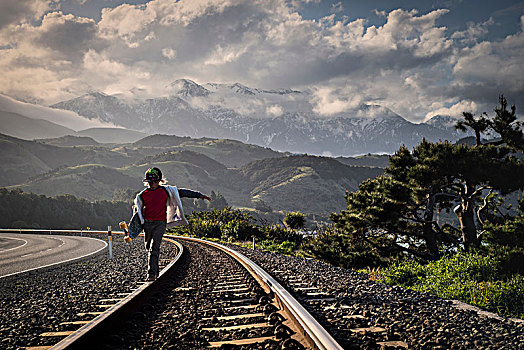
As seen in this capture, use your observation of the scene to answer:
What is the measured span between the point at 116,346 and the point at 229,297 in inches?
81.8

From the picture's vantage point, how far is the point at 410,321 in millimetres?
3885

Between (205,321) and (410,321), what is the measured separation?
7.02ft

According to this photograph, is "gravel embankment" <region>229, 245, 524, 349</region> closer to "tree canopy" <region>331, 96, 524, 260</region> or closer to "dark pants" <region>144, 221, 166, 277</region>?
"dark pants" <region>144, 221, 166, 277</region>

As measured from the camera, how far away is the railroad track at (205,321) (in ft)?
10.7

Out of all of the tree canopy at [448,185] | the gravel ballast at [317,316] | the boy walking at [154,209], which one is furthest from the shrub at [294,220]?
the boy walking at [154,209]

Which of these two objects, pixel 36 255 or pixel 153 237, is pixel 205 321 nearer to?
pixel 153 237

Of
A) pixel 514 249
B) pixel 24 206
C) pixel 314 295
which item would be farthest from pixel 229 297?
pixel 24 206

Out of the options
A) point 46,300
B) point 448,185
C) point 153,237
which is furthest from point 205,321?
point 448,185

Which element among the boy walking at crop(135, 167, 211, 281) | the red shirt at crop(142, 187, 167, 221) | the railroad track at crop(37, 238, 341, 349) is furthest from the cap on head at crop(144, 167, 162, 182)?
the railroad track at crop(37, 238, 341, 349)

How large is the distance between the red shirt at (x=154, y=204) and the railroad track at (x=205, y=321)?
1.11 meters

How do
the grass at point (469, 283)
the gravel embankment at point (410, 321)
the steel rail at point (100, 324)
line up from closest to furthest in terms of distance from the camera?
the steel rail at point (100, 324), the gravel embankment at point (410, 321), the grass at point (469, 283)

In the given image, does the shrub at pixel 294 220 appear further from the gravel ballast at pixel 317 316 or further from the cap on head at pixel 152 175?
the cap on head at pixel 152 175

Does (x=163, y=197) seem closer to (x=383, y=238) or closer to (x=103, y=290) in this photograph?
(x=103, y=290)

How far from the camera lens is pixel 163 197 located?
259 inches
